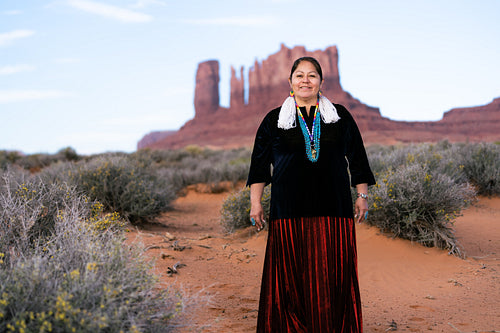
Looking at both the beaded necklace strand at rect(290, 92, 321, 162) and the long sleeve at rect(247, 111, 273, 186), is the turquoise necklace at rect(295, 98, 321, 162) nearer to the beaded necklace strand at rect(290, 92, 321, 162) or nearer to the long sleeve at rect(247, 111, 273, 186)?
the beaded necklace strand at rect(290, 92, 321, 162)

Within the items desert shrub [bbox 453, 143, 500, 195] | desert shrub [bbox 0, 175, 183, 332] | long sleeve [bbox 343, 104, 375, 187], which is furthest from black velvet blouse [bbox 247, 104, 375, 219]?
desert shrub [bbox 453, 143, 500, 195]

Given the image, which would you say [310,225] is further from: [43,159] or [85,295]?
[43,159]

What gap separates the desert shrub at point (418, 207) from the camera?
6.44m

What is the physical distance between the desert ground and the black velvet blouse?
0.99 metres

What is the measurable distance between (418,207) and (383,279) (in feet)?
Result: 4.78

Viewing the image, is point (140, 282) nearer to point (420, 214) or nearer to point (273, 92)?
point (420, 214)

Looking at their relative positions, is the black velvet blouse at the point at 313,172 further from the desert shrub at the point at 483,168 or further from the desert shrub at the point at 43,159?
the desert shrub at the point at 43,159

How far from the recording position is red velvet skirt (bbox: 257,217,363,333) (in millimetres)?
3105

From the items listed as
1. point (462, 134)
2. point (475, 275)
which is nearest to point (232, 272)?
point (475, 275)

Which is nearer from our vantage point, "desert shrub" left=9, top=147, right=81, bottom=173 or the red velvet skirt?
the red velvet skirt

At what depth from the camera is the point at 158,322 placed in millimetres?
2482

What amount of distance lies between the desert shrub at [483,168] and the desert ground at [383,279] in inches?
118

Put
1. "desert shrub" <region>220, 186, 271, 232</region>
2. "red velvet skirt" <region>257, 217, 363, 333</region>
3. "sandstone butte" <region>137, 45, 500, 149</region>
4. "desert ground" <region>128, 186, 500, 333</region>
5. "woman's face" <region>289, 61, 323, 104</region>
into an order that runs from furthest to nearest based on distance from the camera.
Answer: "sandstone butte" <region>137, 45, 500, 149</region>
"desert shrub" <region>220, 186, 271, 232</region>
"desert ground" <region>128, 186, 500, 333</region>
"woman's face" <region>289, 61, 323, 104</region>
"red velvet skirt" <region>257, 217, 363, 333</region>

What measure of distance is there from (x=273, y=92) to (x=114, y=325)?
89.5 m
